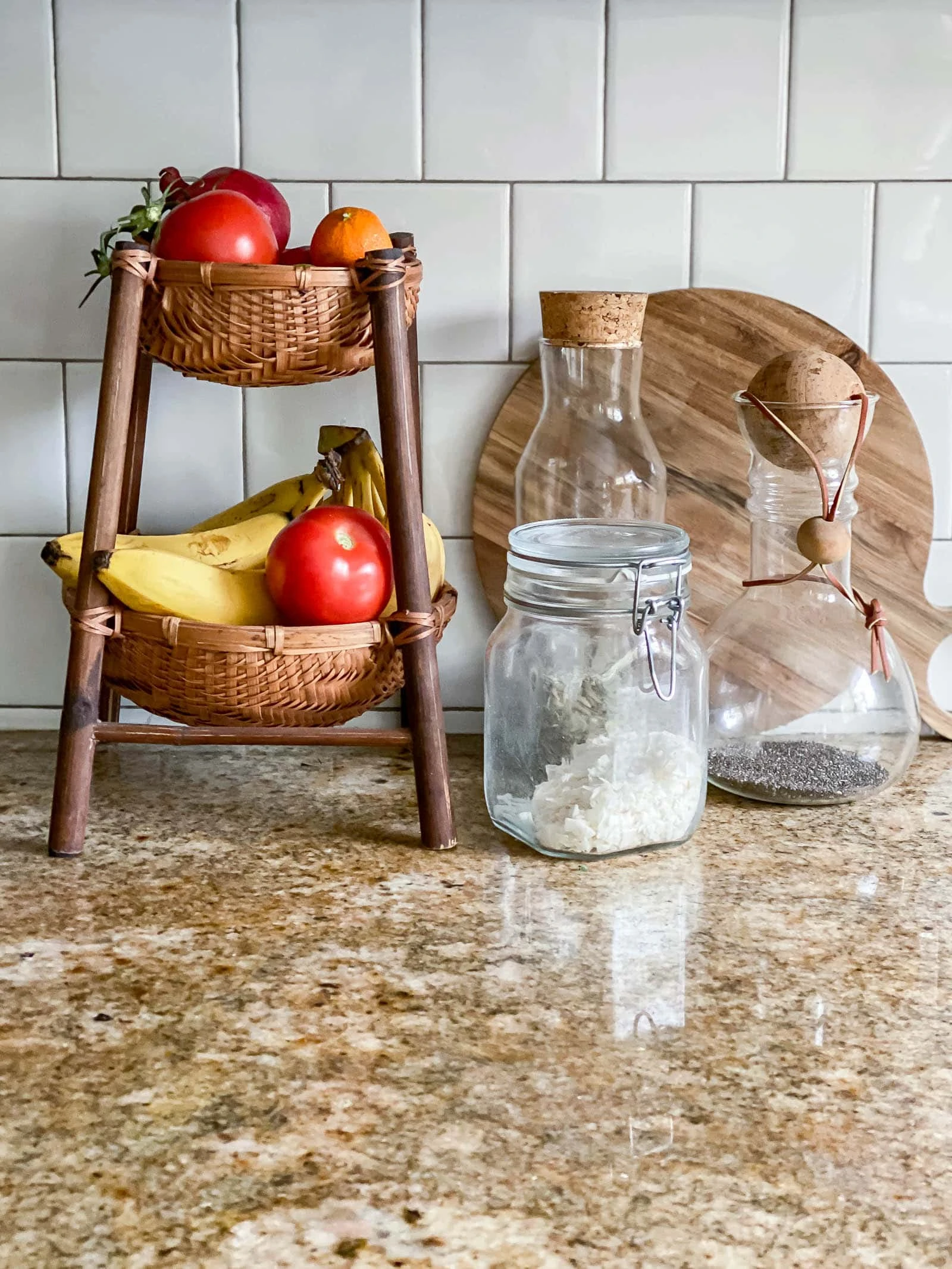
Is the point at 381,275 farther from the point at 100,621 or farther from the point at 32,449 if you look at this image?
the point at 32,449

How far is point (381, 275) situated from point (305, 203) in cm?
30

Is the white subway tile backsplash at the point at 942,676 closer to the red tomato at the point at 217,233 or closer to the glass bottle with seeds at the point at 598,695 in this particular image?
the glass bottle with seeds at the point at 598,695

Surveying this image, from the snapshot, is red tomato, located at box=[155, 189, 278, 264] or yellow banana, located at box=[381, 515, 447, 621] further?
yellow banana, located at box=[381, 515, 447, 621]

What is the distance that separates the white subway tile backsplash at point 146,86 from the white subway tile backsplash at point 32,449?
0.60 ft

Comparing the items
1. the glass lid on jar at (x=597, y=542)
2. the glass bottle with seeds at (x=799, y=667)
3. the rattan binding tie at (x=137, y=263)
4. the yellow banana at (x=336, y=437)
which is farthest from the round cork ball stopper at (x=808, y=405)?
the rattan binding tie at (x=137, y=263)

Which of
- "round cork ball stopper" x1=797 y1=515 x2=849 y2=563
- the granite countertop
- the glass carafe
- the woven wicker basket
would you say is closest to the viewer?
the granite countertop

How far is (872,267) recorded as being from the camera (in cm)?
113

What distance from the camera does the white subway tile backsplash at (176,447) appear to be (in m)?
1.15

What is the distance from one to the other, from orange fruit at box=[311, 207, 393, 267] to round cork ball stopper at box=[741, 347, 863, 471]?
11.8 inches

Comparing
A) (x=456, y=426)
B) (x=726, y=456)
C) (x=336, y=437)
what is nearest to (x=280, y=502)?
Result: (x=336, y=437)

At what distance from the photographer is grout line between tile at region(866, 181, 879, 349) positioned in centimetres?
112

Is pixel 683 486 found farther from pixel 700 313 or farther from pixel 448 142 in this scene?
pixel 448 142

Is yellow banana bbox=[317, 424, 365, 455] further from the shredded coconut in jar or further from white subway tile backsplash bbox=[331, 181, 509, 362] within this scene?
the shredded coconut in jar

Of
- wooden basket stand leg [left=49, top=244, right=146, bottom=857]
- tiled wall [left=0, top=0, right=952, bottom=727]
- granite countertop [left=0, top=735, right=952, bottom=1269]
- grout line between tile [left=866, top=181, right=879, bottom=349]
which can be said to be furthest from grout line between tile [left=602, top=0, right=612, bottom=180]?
granite countertop [left=0, top=735, right=952, bottom=1269]
